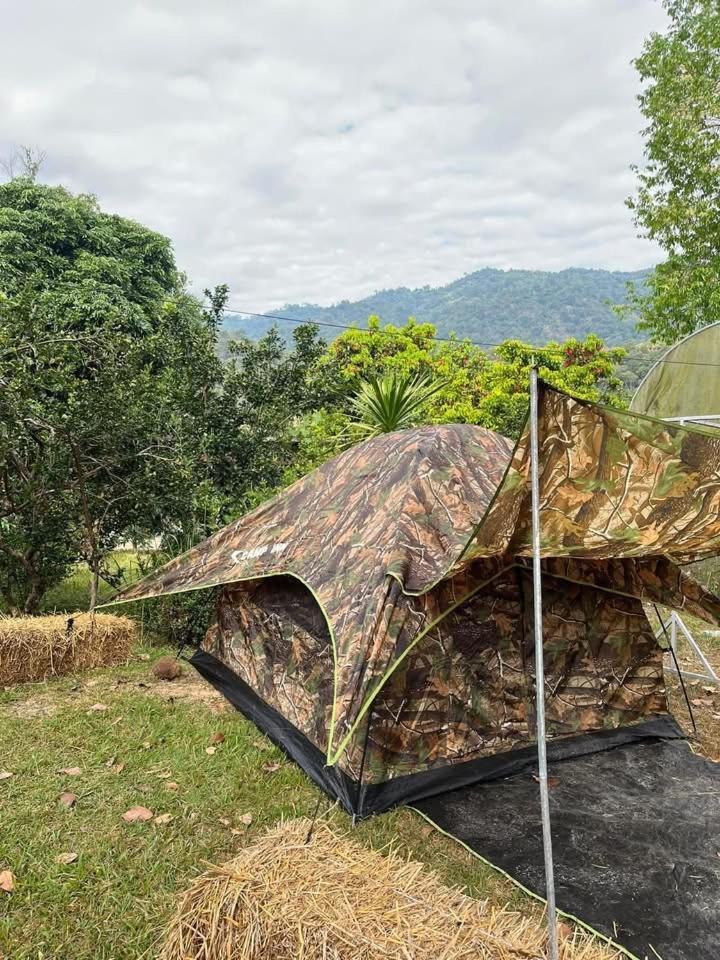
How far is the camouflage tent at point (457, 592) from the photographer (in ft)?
9.24

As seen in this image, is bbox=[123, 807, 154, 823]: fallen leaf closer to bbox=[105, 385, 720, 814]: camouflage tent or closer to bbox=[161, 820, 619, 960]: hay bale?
bbox=[105, 385, 720, 814]: camouflage tent

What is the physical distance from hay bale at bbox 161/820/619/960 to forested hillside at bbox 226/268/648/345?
9446 centimetres

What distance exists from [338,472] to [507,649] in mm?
1569

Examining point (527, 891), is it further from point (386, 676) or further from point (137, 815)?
point (137, 815)

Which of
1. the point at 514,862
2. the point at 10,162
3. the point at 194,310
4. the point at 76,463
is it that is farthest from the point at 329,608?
the point at 10,162

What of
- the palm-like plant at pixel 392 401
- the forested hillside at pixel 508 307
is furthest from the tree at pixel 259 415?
the forested hillside at pixel 508 307

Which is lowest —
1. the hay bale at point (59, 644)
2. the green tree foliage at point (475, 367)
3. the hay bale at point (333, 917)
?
the hay bale at point (59, 644)

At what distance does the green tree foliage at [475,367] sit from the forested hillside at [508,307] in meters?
78.9

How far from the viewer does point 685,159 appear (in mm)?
14062

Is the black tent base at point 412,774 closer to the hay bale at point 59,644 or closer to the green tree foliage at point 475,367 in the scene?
the hay bale at point 59,644

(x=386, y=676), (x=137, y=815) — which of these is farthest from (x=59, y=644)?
(x=386, y=676)

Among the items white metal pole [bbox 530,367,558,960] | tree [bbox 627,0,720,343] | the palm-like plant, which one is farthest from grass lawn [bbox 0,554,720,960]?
tree [bbox 627,0,720,343]

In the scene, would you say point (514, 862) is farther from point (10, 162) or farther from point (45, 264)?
point (10, 162)

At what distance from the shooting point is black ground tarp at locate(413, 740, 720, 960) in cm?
281
